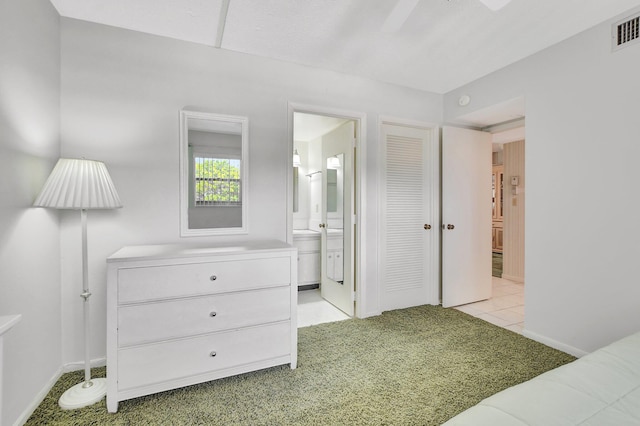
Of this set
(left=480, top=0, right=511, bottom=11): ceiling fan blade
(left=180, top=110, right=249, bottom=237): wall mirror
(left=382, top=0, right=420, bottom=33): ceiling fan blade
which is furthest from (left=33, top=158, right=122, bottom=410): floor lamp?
(left=480, top=0, right=511, bottom=11): ceiling fan blade

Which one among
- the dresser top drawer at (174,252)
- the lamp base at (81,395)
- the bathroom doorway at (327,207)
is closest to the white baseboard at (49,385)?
the lamp base at (81,395)

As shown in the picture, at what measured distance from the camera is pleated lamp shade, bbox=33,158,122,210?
1.68 metres

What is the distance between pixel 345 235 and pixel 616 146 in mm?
2311

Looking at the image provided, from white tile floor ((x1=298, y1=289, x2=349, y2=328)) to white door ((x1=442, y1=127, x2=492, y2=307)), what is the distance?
1.29 meters

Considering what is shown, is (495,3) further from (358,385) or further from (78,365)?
(78,365)

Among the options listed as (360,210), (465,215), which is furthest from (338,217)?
(465,215)

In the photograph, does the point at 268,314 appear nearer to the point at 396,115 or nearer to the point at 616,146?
the point at 396,115

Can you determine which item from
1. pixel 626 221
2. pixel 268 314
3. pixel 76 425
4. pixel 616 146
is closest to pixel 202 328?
pixel 268 314

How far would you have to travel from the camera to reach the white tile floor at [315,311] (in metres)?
3.13

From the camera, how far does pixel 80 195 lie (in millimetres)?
1729

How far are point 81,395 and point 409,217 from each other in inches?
124

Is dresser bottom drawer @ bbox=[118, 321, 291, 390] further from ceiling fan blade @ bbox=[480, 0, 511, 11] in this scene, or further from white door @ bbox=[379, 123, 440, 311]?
ceiling fan blade @ bbox=[480, 0, 511, 11]

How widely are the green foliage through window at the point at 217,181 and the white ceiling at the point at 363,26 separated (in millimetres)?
957

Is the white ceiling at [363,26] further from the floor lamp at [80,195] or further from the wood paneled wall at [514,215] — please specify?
the wood paneled wall at [514,215]
